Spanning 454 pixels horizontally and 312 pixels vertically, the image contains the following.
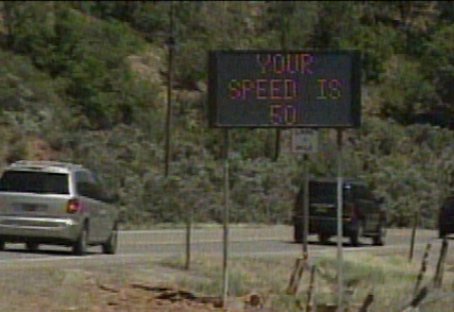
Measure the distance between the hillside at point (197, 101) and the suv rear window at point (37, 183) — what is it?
30.2 feet

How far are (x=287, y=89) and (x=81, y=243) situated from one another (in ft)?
32.4

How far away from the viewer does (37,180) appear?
30.5m

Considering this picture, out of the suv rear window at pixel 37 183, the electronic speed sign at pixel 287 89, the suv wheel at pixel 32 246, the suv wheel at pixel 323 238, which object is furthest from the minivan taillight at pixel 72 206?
the suv wheel at pixel 323 238

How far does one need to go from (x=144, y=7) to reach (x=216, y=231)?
162ft

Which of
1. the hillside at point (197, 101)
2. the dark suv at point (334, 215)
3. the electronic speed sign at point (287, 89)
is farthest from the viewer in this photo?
the hillside at point (197, 101)

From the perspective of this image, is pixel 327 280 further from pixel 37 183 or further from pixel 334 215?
pixel 334 215

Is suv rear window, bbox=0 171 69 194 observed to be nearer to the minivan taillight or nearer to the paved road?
the minivan taillight

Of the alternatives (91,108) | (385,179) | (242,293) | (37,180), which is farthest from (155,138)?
(242,293)

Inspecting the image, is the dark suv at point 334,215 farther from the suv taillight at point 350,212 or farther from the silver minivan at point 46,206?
the silver minivan at point 46,206

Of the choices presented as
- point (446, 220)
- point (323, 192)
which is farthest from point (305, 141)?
point (323, 192)

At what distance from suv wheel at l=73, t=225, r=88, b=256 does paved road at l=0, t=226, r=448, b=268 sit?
19 cm

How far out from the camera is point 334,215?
41625mm

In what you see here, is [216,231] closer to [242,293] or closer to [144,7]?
[242,293]

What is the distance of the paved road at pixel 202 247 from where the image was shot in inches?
1178
